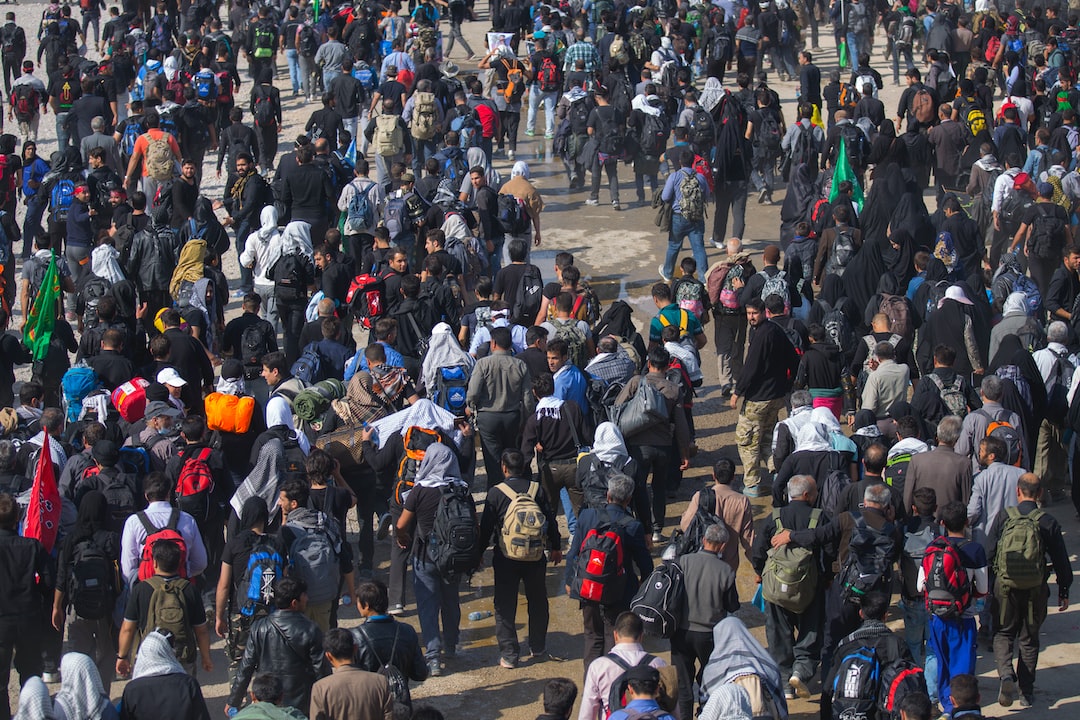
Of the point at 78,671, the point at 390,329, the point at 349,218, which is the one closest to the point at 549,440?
the point at 390,329

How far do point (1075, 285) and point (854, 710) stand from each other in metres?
7.07

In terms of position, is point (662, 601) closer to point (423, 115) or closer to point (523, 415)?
point (523, 415)

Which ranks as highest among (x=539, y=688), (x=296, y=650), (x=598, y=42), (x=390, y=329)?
(x=598, y=42)

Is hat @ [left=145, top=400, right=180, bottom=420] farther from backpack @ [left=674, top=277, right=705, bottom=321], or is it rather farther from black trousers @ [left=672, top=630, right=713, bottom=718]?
backpack @ [left=674, top=277, right=705, bottom=321]

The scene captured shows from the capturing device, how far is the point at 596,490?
33.2 ft

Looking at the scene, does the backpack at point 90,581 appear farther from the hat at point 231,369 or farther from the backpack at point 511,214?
the backpack at point 511,214

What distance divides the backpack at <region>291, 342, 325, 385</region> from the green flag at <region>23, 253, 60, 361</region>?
233cm

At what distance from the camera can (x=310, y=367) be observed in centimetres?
1199

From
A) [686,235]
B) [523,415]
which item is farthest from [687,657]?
[686,235]

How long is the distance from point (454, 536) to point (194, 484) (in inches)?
73.0

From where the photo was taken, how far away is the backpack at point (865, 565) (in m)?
9.05

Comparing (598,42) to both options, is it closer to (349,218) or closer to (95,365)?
(349,218)

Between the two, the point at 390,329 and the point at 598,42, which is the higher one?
the point at 598,42

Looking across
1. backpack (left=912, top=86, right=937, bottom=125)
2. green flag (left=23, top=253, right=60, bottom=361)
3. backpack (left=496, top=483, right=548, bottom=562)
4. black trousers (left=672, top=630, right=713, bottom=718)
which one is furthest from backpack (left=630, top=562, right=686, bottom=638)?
backpack (left=912, top=86, right=937, bottom=125)
